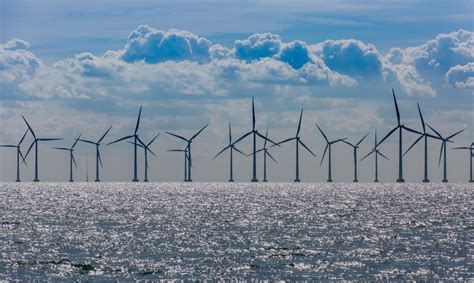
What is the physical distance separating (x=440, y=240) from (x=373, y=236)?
7.11 meters

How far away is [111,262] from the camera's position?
3012 inches

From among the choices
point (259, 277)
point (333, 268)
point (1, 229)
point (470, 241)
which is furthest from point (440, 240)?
point (1, 229)

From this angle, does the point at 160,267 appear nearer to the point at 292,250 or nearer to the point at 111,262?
the point at 111,262

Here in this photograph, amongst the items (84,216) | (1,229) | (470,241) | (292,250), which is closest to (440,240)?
(470,241)

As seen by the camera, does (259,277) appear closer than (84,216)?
Yes

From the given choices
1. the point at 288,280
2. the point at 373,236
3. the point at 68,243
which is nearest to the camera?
the point at 288,280

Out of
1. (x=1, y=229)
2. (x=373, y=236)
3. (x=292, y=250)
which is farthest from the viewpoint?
(x=1, y=229)

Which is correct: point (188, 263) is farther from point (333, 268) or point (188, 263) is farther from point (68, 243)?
point (68, 243)

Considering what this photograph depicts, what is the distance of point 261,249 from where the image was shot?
85.8m

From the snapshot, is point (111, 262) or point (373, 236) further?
point (373, 236)

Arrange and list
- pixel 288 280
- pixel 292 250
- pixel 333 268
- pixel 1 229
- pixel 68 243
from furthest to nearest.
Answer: pixel 1 229
pixel 68 243
pixel 292 250
pixel 333 268
pixel 288 280

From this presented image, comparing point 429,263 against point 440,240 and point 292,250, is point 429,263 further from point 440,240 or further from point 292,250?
point 440,240

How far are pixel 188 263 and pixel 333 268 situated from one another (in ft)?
37.1

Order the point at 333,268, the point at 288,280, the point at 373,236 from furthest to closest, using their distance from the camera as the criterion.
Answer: the point at 373,236 < the point at 333,268 < the point at 288,280
